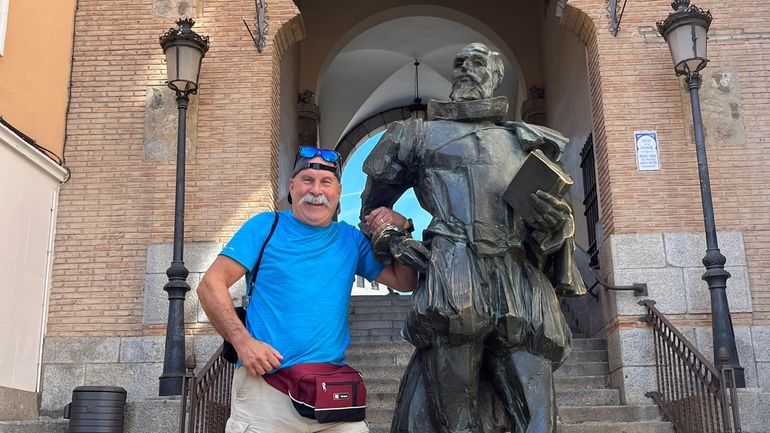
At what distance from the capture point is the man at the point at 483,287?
294cm

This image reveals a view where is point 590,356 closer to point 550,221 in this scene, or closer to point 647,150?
point 647,150

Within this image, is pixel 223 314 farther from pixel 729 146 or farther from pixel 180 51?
pixel 729 146

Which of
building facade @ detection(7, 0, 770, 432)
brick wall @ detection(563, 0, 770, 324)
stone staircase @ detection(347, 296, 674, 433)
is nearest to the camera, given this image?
stone staircase @ detection(347, 296, 674, 433)

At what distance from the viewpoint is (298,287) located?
281cm

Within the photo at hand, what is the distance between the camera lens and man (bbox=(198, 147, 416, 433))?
2.75 metres

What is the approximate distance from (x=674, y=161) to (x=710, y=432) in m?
2.76

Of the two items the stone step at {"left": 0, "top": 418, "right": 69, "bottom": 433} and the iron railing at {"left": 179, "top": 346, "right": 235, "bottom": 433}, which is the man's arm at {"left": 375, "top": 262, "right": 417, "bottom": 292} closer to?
the iron railing at {"left": 179, "top": 346, "right": 235, "bottom": 433}

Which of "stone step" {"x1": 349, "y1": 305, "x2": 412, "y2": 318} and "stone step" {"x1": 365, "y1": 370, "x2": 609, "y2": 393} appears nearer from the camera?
"stone step" {"x1": 365, "y1": 370, "x2": 609, "y2": 393}

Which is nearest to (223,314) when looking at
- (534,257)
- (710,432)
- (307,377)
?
(307,377)

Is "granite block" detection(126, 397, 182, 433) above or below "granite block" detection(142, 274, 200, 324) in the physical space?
below

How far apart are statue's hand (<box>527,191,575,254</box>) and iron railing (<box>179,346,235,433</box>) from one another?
377 cm

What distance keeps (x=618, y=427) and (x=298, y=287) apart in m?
4.51

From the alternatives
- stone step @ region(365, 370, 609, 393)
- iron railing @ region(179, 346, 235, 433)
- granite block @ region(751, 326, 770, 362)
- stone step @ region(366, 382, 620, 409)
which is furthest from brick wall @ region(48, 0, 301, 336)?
granite block @ region(751, 326, 770, 362)

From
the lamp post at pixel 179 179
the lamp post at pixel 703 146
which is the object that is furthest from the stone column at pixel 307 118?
the lamp post at pixel 703 146
